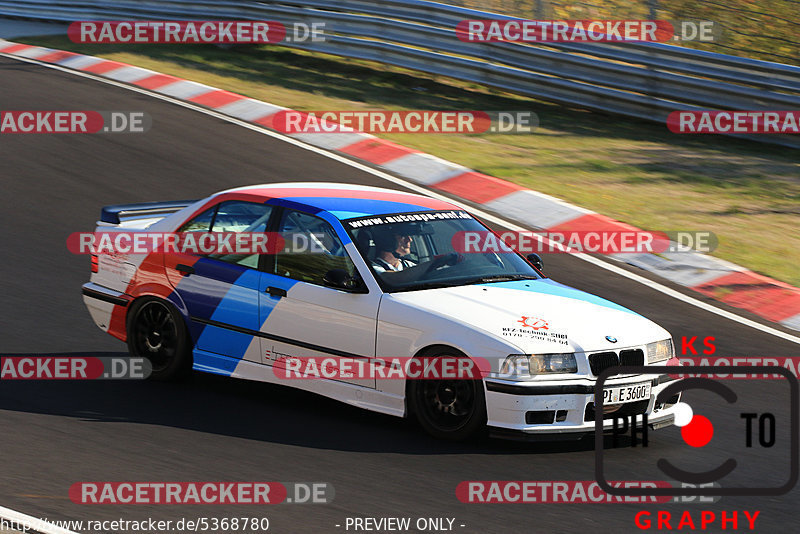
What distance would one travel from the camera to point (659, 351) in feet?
23.0

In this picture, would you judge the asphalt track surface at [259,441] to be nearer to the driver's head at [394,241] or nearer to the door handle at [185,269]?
the door handle at [185,269]

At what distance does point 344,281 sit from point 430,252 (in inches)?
29.1

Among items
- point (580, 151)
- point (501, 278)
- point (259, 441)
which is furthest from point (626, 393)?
point (580, 151)

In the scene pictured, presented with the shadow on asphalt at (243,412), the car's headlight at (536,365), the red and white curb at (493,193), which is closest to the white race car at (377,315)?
the car's headlight at (536,365)

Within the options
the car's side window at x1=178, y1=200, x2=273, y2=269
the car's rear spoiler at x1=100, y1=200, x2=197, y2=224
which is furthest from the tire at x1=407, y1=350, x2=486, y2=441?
the car's rear spoiler at x1=100, y1=200, x2=197, y2=224

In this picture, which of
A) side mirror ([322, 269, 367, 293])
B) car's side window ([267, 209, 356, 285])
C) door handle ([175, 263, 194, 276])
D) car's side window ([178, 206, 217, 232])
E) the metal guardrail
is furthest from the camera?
the metal guardrail

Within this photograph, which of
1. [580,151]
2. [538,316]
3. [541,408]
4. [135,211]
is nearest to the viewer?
[541,408]

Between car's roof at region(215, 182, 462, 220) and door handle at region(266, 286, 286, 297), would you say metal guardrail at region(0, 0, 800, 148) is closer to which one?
car's roof at region(215, 182, 462, 220)

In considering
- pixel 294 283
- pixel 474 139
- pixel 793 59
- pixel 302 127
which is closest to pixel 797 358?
pixel 294 283

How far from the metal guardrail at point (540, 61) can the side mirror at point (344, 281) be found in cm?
988

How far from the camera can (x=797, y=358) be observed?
877 centimetres

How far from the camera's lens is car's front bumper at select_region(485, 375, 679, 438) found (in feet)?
21.3

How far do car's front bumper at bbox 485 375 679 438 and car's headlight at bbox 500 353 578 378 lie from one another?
0.21 feet

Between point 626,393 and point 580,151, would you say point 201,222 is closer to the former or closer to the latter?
point 626,393
